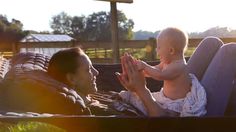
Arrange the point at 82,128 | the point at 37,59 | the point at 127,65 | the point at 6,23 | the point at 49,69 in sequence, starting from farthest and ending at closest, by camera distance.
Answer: the point at 6,23 < the point at 37,59 < the point at 49,69 < the point at 127,65 < the point at 82,128

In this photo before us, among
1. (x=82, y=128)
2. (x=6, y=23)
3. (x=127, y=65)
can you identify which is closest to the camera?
(x=82, y=128)

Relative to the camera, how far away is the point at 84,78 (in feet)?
9.38

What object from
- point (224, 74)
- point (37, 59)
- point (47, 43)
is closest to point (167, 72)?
point (224, 74)

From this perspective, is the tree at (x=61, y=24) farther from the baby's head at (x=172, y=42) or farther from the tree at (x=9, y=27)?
the baby's head at (x=172, y=42)

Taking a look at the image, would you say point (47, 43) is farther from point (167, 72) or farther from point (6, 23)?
point (6, 23)

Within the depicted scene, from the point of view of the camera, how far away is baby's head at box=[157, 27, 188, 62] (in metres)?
2.93

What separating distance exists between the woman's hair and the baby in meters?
0.38

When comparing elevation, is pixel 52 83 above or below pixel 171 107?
above

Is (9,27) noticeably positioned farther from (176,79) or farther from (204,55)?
(176,79)

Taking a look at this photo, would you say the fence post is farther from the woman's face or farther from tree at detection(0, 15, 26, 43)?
tree at detection(0, 15, 26, 43)

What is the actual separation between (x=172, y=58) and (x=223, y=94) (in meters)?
0.31

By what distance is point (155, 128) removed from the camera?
2008 mm

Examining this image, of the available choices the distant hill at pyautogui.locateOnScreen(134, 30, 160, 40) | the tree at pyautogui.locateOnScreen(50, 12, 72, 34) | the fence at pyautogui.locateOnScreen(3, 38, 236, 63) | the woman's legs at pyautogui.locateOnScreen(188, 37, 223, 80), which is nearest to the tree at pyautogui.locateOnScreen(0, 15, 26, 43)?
the tree at pyautogui.locateOnScreen(50, 12, 72, 34)

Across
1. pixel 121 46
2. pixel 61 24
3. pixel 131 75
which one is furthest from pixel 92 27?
pixel 131 75
